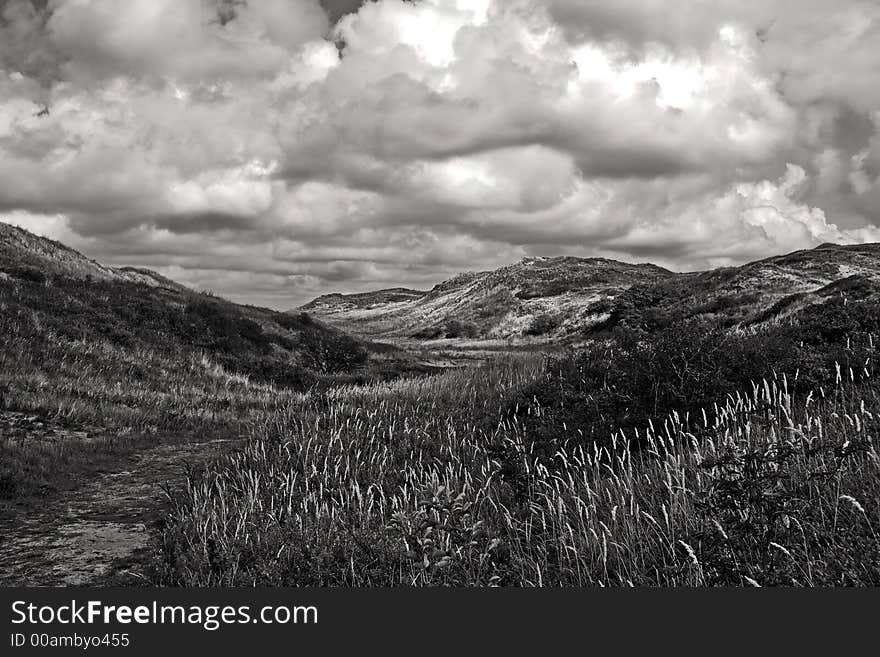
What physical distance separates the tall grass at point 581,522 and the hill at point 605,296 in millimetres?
19513

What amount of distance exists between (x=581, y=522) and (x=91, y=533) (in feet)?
17.9

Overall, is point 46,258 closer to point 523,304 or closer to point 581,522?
point 581,522

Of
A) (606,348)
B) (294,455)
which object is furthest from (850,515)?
(606,348)

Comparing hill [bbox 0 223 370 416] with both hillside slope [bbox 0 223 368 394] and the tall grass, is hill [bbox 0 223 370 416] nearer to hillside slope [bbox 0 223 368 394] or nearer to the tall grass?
hillside slope [bbox 0 223 368 394]

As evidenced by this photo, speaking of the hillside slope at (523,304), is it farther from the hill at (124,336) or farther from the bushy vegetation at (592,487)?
the bushy vegetation at (592,487)

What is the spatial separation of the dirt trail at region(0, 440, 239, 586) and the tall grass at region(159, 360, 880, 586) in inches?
15.8

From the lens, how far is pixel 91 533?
7148 millimetres

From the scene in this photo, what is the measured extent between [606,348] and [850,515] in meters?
8.95

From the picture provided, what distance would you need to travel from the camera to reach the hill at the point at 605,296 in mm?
36531

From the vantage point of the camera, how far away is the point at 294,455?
9.35 metres

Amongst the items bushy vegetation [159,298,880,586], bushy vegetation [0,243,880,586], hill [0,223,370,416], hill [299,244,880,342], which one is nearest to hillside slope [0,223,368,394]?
hill [0,223,370,416]

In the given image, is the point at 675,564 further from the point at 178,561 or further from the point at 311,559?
the point at 178,561

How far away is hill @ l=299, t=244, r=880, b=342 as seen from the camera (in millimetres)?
36531

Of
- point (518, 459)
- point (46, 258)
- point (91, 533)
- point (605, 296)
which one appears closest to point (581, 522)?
point (518, 459)
